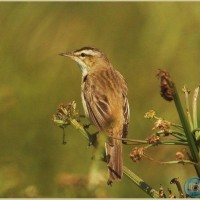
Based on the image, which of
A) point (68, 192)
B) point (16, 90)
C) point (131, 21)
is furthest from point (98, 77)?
point (68, 192)

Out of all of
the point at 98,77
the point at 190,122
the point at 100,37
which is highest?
the point at 100,37

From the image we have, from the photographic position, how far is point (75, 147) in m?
6.50

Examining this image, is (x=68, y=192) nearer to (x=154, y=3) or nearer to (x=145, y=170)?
(x=145, y=170)

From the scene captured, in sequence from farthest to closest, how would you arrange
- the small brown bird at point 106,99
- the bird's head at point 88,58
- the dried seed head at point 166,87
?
the bird's head at point 88,58
the small brown bird at point 106,99
the dried seed head at point 166,87

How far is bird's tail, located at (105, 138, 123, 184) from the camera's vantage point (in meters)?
4.99

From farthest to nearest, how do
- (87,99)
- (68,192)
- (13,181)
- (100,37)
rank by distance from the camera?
(100,37) → (87,99) → (13,181) → (68,192)

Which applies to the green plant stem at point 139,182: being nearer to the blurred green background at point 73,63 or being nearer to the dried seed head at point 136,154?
the dried seed head at point 136,154

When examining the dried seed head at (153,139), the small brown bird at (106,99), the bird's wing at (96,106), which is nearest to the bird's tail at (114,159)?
the small brown bird at (106,99)

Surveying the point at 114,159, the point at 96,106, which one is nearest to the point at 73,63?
the point at 96,106

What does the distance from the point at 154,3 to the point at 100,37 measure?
0.76 meters

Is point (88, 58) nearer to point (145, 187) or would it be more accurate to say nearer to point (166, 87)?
point (145, 187)

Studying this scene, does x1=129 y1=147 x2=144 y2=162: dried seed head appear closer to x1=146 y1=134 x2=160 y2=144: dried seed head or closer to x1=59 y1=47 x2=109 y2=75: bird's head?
x1=146 y1=134 x2=160 y2=144: dried seed head
